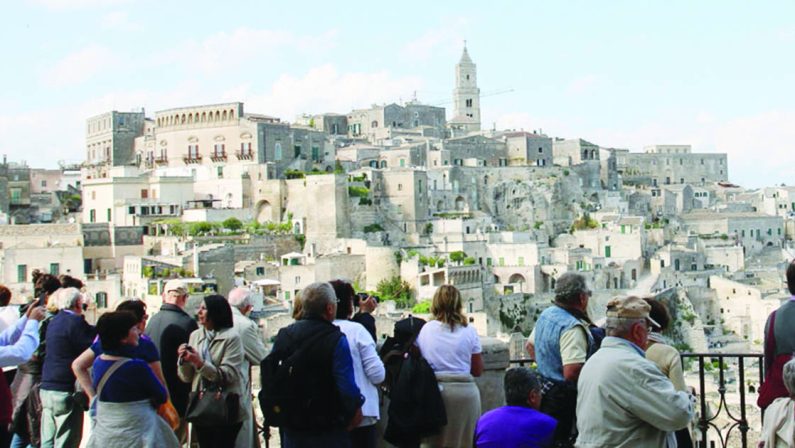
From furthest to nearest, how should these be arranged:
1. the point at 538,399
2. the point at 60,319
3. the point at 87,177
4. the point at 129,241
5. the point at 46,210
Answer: the point at 87,177
the point at 46,210
the point at 129,241
the point at 60,319
the point at 538,399

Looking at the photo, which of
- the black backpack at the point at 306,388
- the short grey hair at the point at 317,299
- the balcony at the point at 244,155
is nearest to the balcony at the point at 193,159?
the balcony at the point at 244,155

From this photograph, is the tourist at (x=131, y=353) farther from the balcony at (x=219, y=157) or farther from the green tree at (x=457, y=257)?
the balcony at (x=219, y=157)

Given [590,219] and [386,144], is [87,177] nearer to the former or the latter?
[386,144]

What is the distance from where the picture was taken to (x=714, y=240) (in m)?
58.8

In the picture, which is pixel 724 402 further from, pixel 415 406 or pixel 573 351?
pixel 415 406

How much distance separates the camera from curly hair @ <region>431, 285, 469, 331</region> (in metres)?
6.85

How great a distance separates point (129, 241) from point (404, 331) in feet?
120

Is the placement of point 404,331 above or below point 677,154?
below

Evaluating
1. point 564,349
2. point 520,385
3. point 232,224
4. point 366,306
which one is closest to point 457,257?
point 232,224

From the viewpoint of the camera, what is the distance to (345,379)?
6.23m

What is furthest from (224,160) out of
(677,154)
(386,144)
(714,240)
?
(677,154)

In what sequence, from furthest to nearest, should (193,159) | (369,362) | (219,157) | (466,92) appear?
1. (466,92)
2. (193,159)
3. (219,157)
4. (369,362)

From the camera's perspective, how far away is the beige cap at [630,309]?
5527 millimetres

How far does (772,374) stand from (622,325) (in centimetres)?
108
